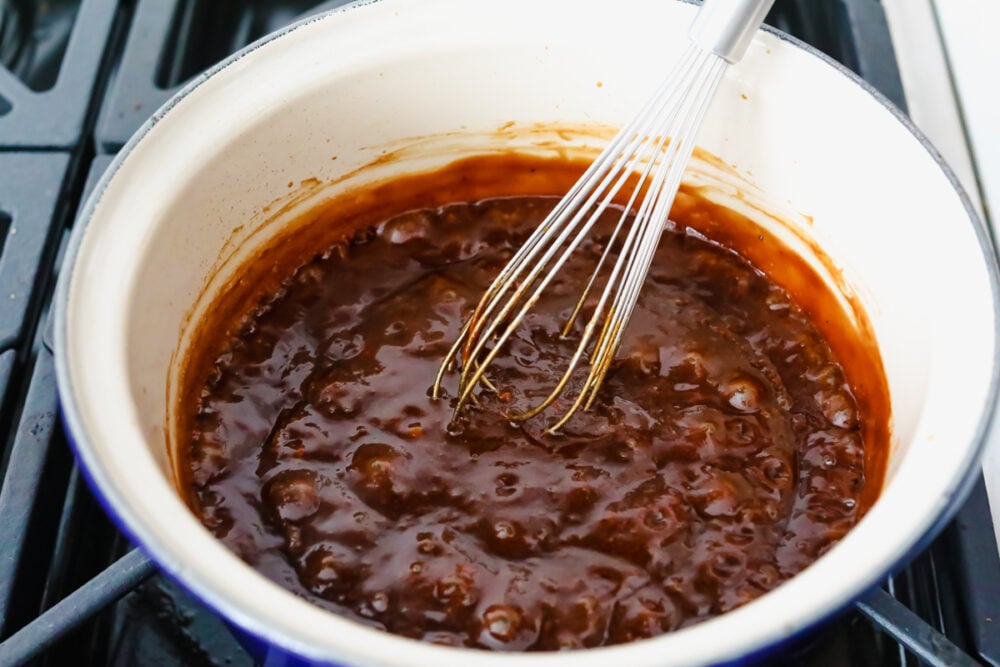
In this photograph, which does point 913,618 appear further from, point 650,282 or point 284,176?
point 284,176

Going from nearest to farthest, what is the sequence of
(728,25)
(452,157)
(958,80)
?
(728,25), (452,157), (958,80)

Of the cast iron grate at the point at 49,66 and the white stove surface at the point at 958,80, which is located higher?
the white stove surface at the point at 958,80

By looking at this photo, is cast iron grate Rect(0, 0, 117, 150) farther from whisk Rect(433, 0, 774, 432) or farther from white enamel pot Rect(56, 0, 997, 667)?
whisk Rect(433, 0, 774, 432)

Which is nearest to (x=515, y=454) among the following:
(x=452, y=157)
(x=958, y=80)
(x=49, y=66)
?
(x=452, y=157)

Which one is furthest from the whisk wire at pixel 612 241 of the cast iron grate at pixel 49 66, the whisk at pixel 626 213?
the cast iron grate at pixel 49 66

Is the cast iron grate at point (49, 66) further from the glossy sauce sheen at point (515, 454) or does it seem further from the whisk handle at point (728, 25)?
the whisk handle at point (728, 25)

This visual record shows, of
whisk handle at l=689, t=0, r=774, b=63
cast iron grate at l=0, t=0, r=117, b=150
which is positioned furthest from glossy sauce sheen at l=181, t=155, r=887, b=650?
cast iron grate at l=0, t=0, r=117, b=150

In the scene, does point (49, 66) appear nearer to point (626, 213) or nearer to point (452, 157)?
point (452, 157)
